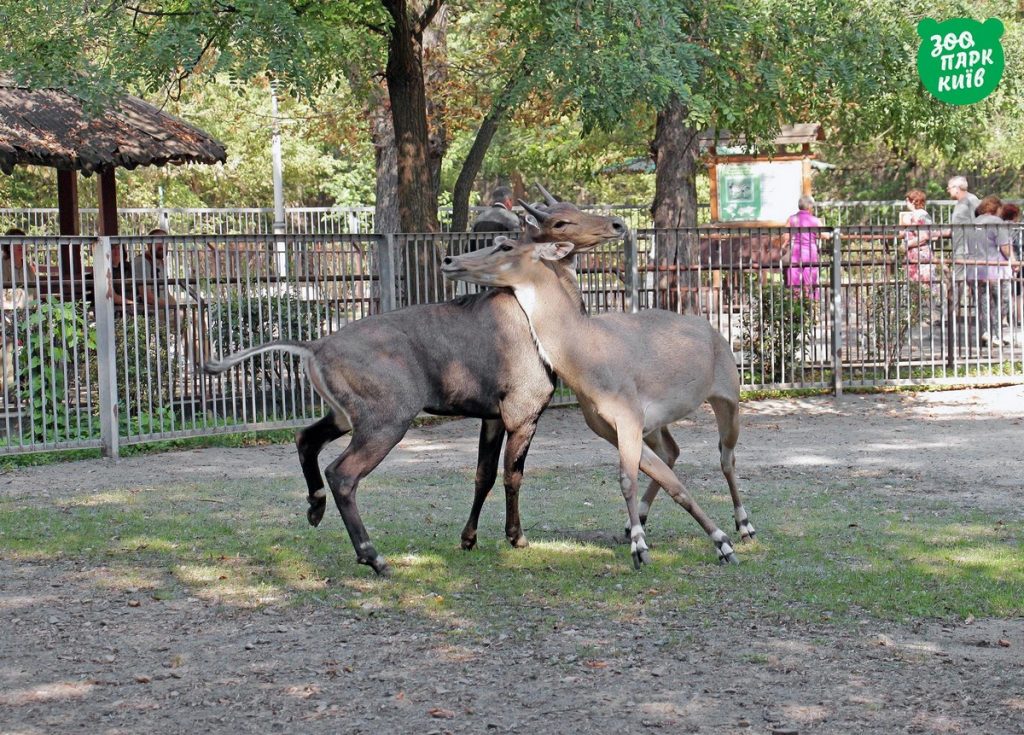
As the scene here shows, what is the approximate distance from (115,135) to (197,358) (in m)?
6.10

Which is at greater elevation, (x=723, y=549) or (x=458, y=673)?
(x=723, y=549)

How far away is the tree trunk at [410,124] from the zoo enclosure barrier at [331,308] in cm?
134

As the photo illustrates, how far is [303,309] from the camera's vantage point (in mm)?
14219

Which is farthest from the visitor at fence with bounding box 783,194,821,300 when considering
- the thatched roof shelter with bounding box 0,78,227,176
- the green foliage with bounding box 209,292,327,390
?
the thatched roof shelter with bounding box 0,78,227,176

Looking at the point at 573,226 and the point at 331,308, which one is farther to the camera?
the point at 331,308

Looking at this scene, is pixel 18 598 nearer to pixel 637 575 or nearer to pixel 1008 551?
pixel 637 575

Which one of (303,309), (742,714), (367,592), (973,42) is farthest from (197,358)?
(973,42)

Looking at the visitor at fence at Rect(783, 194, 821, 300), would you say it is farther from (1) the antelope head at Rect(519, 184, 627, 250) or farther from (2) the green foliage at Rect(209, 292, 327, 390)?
(1) the antelope head at Rect(519, 184, 627, 250)

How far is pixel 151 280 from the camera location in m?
13.3

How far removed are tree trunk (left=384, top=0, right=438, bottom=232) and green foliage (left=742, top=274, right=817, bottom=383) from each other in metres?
3.63

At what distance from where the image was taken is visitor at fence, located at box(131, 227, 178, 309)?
13102 mm

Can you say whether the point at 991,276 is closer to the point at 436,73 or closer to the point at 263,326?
the point at 263,326

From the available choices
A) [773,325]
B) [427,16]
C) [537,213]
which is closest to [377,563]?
[537,213]

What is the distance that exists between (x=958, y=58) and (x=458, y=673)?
15332 mm
